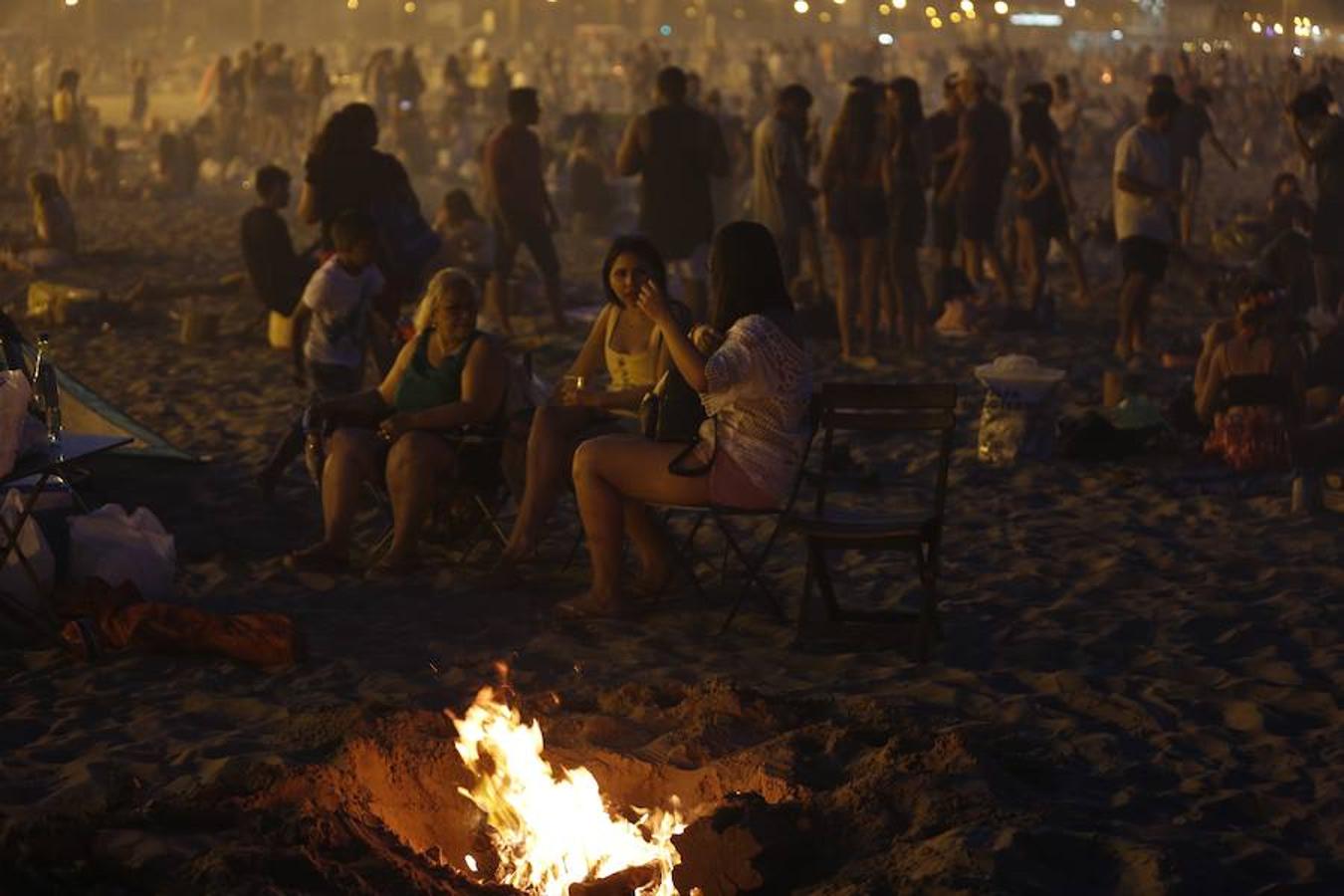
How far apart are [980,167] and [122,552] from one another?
794 centimetres

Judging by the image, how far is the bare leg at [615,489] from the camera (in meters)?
6.97

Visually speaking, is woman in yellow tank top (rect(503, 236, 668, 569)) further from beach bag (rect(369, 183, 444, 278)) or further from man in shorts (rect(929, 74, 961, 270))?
man in shorts (rect(929, 74, 961, 270))

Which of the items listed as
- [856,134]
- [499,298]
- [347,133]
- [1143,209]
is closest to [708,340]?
[347,133]

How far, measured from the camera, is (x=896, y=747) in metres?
5.60

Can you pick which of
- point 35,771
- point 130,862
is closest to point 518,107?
point 35,771

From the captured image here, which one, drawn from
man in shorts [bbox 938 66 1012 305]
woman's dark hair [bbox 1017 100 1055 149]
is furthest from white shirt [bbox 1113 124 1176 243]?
woman's dark hair [bbox 1017 100 1055 149]

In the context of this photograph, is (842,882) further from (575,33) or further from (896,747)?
(575,33)

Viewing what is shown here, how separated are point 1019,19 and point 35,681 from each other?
90.8 metres

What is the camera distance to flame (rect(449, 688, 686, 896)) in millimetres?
4914

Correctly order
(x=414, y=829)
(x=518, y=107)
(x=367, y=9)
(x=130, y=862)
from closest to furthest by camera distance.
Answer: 1. (x=130, y=862)
2. (x=414, y=829)
3. (x=518, y=107)
4. (x=367, y=9)

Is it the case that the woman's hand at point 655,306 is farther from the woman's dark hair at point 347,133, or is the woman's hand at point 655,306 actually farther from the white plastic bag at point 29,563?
the woman's dark hair at point 347,133

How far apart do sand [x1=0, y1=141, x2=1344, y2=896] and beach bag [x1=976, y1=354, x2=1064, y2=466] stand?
0.44 metres

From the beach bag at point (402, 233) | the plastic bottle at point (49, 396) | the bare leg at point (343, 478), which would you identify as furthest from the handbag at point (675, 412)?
the beach bag at point (402, 233)

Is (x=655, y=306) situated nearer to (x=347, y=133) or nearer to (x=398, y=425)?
(x=398, y=425)
